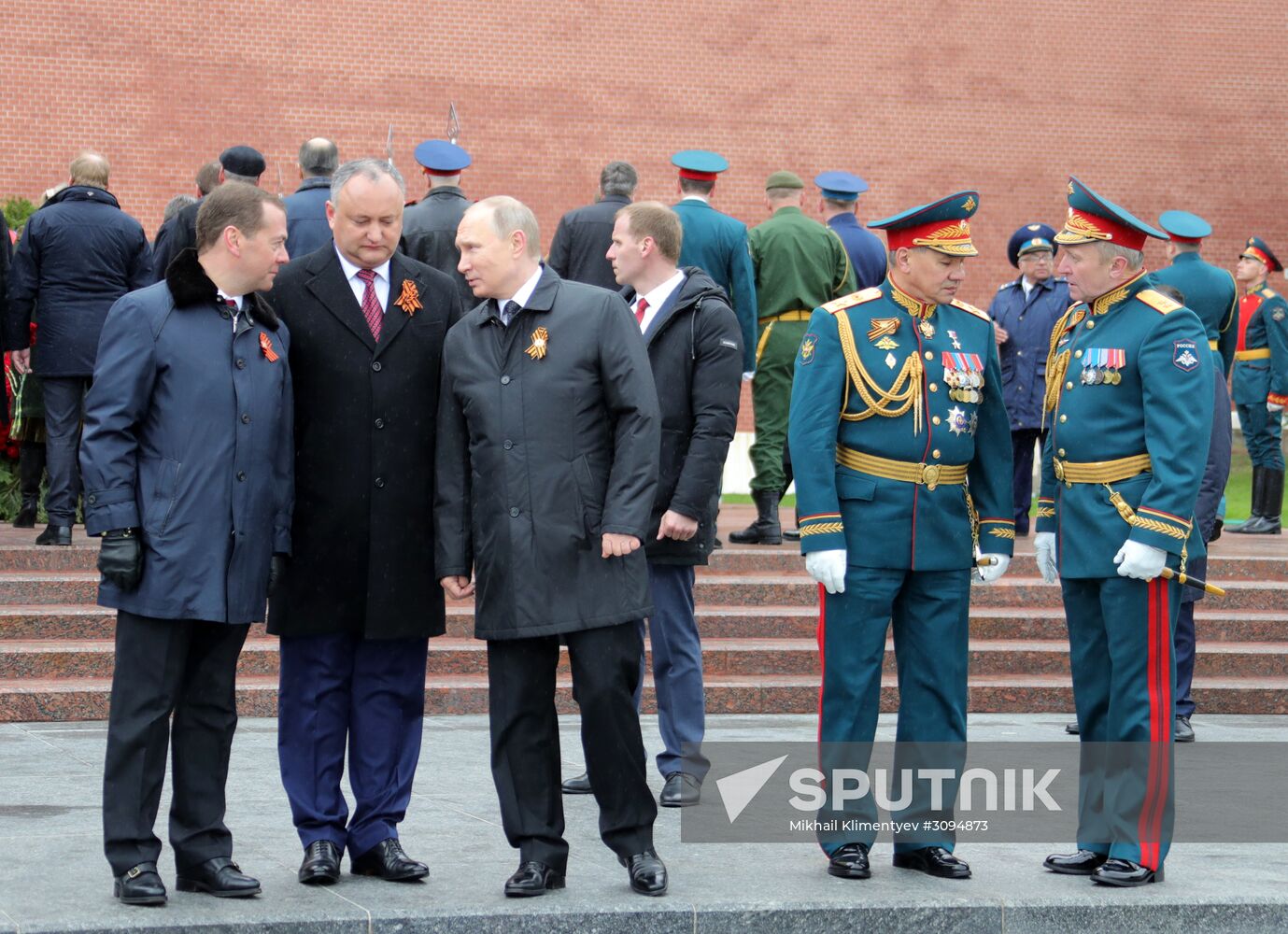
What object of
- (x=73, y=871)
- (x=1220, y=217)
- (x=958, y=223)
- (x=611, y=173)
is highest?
(x=1220, y=217)

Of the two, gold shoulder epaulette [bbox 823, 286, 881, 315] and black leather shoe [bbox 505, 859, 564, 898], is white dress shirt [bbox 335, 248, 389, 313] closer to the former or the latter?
gold shoulder epaulette [bbox 823, 286, 881, 315]

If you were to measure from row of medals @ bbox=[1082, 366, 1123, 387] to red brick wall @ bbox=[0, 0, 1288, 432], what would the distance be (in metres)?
16.6

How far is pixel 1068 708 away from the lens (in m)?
8.41

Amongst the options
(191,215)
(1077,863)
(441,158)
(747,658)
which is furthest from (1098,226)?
(191,215)

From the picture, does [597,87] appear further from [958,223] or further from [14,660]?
[958,223]

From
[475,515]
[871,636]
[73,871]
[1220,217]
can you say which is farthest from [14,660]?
[1220,217]

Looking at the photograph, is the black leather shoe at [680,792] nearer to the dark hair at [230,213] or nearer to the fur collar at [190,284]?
the fur collar at [190,284]

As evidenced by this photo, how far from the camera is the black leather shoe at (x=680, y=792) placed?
5.94 m

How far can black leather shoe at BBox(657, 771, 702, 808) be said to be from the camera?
5.94 metres

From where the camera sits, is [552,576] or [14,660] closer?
[552,576]

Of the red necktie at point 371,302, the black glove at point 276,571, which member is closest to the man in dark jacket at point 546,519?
the red necktie at point 371,302

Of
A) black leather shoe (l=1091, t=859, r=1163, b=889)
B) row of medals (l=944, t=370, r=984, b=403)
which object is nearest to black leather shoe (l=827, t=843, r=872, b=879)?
black leather shoe (l=1091, t=859, r=1163, b=889)

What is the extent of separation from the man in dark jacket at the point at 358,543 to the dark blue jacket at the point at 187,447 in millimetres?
166

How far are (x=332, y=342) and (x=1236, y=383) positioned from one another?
33.0ft
